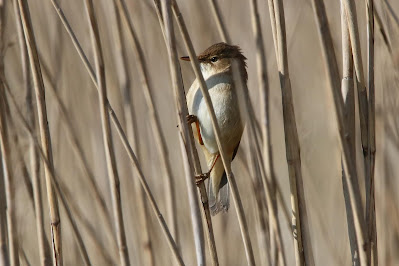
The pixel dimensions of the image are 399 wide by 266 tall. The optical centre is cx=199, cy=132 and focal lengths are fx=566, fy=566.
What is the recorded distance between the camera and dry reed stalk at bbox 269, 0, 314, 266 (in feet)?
4.94

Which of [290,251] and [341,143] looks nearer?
[341,143]

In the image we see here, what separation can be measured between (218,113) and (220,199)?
1.13 ft

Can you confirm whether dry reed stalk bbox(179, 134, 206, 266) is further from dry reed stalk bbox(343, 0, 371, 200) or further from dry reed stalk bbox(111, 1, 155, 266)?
dry reed stalk bbox(111, 1, 155, 266)

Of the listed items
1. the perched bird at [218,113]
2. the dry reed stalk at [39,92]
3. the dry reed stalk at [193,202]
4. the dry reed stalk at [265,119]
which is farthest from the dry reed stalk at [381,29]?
the dry reed stalk at [39,92]

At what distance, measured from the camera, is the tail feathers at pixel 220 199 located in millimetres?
2209

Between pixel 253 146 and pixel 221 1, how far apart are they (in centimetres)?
125

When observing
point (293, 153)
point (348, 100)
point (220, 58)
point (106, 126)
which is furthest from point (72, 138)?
point (348, 100)

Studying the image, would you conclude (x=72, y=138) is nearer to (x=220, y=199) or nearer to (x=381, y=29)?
(x=220, y=199)

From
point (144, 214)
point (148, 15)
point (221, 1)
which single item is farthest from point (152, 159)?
point (221, 1)

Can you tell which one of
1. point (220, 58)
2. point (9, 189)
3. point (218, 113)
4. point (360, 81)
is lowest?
point (9, 189)

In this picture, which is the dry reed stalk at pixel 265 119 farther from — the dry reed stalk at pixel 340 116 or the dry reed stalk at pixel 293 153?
the dry reed stalk at pixel 340 116

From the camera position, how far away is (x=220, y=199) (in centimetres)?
223

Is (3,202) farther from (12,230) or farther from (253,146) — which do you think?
(253,146)

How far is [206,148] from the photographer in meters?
2.27
